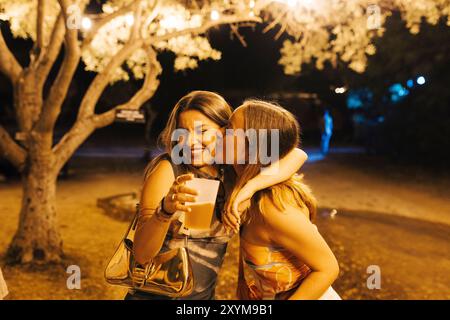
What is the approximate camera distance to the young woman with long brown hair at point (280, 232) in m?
1.80

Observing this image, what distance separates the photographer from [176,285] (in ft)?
6.37

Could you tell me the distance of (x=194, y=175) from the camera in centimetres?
205

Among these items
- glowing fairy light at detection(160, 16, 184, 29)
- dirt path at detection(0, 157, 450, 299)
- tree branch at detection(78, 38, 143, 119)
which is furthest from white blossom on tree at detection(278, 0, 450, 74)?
dirt path at detection(0, 157, 450, 299)

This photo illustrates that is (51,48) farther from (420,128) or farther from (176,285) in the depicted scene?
(420,128)

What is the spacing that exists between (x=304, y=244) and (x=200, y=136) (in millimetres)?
625

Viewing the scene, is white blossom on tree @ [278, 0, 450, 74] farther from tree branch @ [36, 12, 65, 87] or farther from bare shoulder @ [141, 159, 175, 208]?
bare shoulder @ [141, 159, 175, 208]

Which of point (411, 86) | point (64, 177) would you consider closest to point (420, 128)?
point (411, 86)

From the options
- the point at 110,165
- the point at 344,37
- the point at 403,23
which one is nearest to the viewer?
the point at 344,37

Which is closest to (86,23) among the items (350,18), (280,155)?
(350,18)

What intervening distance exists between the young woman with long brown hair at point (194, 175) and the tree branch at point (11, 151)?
14.2 feet

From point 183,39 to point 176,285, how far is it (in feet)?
21.6

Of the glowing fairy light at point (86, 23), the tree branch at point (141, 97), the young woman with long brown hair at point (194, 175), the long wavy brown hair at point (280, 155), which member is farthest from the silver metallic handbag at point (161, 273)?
the glowing fairy light at point (86, 23)

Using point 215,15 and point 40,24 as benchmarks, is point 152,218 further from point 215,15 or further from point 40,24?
point 215,15

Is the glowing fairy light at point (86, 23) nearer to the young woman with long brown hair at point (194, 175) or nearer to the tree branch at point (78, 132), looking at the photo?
the tree branch at point (78, 132)
